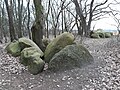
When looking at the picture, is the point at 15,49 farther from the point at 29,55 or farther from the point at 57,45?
the point at 57,45

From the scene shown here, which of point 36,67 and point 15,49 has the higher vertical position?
point 15,49

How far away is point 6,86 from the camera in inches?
180

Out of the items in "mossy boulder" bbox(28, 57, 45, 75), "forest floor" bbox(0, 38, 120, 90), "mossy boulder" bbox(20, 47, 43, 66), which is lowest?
"forest floor" bbox(0, 38, 120, 90)

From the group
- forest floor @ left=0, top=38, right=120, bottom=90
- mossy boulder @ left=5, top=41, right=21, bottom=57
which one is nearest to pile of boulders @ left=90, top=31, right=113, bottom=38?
mossy boulder @ left=5, top=41, right=21, bottom=57

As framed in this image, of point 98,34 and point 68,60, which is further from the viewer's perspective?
point 98,34

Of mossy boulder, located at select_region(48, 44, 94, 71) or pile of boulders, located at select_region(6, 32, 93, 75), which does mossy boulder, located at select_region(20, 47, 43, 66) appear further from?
mossy boulder, located at select_region(48, 44, 94, 71)

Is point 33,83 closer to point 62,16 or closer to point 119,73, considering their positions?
point 119,73

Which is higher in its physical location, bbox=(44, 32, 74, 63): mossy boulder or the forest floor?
bbox=(44, 32, 74, 63): mossy boulder

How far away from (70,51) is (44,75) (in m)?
1.06

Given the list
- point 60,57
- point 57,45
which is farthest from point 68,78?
point 57,45

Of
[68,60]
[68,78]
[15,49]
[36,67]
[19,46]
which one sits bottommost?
[68,78]

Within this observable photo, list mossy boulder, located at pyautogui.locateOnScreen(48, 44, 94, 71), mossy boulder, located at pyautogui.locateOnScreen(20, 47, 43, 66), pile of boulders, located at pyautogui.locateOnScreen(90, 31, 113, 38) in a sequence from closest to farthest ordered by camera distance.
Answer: mossy boulder, located at pyautogui.locateOnScreen(48, 44, 94, 71) < mossy boulder, located at pyautogui.locateOnScreen(20, 47, 43, 66) < pile of boulders, located at pyautogui.locateOnScreen(90, 31, 113, 38)

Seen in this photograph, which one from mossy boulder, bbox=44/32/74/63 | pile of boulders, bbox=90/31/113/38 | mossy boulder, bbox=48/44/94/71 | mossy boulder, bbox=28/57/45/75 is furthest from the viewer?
pile of boulders, bbox=90/31/113/38

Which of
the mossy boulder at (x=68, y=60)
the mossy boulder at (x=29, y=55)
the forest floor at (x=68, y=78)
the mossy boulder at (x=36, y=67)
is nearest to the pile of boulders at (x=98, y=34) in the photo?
the forest floor at (x=68, y=78)
